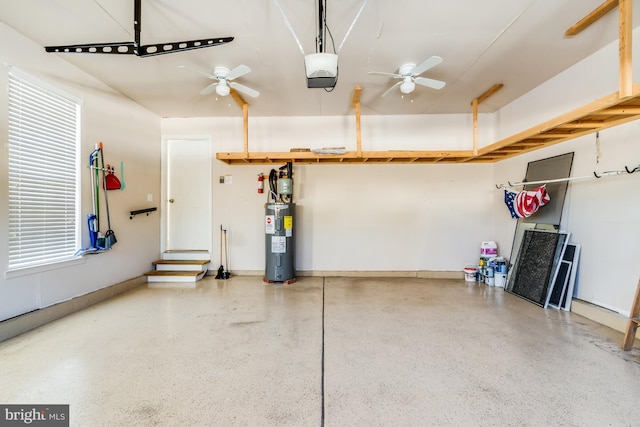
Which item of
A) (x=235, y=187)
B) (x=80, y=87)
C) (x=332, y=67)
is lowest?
(x=235, y=187)

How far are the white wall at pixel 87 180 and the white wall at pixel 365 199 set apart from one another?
942 millimetres

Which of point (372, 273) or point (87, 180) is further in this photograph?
point (372, 273)

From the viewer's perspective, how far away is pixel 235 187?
5.15 meters

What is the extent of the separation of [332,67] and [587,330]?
360 centimetres

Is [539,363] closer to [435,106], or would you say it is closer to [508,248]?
[508,248]

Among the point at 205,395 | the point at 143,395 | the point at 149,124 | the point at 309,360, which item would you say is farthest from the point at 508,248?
the point at 149,124

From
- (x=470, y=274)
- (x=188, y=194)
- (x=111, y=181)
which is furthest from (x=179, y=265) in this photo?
(x=470, y=274)

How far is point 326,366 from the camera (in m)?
2.16

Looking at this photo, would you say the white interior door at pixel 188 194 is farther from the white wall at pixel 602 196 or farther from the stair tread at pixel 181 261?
the white wall at pixel 602 196

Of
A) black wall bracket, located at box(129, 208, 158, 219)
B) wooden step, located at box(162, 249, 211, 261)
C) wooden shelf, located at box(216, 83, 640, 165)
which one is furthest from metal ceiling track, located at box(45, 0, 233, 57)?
wooden step, located at box(162, 249, 211, 261)

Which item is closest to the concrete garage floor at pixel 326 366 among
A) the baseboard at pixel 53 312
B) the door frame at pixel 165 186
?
the baseboard at pixel 53 312

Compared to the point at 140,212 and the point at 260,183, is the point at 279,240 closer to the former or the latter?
the point at 260,183

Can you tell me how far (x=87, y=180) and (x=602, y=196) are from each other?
6.17 m

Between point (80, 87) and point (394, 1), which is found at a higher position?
point (394, 1)
